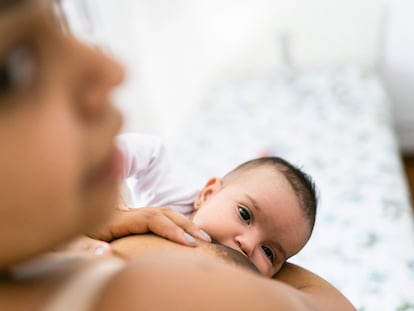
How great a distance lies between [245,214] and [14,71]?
0.60m

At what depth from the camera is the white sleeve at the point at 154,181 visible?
965 mm

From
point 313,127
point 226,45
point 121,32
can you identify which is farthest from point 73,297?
point 226,45

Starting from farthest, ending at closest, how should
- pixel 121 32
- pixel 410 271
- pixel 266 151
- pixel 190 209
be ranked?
pixel 121 32, pixel 266 151, pixel 410 271, pixel 190 209

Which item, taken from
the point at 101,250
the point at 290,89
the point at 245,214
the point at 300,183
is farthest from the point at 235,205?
the point at 290,89

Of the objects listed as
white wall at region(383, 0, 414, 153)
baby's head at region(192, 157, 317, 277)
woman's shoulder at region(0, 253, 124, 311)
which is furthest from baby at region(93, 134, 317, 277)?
white wall at region(383, 0, 414, 153)

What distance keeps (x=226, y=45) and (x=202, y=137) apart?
75cm

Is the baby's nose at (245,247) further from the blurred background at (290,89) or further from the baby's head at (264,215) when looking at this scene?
the blurred background at (290,89)

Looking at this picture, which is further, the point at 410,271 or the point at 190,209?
the point at 410,271

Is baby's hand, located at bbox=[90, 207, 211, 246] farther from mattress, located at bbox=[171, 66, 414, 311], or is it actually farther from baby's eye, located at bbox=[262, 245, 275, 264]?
mattress, located at bbox=[171, 66, 414, 311]

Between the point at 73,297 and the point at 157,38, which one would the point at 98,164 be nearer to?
the point at 73,297

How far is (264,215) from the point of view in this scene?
89cm

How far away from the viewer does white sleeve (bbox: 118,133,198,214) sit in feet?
3.17

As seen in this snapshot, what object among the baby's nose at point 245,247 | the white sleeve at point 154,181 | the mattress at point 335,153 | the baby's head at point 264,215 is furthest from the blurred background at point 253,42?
the baby's nose at point 245,247

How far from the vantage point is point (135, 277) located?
17.3 inches
